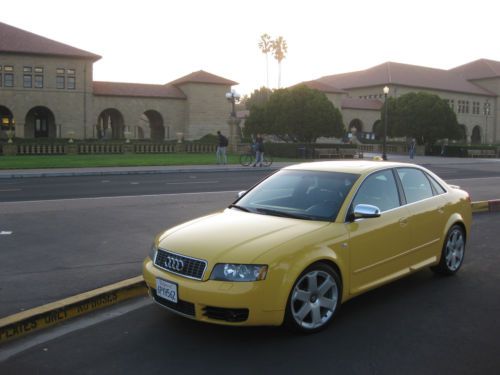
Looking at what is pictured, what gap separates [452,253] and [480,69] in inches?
3724

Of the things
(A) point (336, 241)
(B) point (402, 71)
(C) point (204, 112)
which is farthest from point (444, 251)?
(B) point (402, 71)

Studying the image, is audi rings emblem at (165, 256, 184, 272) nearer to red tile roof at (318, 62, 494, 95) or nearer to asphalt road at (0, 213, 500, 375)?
asphalt road at (0, 213, 500, 375)

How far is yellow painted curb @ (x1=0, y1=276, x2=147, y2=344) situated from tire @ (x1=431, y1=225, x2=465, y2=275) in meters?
3.50

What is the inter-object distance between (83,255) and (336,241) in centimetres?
378

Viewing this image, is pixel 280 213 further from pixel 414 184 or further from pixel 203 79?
pixel 203 79

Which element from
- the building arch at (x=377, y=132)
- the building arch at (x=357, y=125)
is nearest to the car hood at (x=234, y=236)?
the building arch at (x=377, y=132)

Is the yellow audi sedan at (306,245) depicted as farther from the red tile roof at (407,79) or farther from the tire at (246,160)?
the red tile roof at (407,79)

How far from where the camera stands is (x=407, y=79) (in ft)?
260

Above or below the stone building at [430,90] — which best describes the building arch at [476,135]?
below

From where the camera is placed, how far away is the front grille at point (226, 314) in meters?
4.28

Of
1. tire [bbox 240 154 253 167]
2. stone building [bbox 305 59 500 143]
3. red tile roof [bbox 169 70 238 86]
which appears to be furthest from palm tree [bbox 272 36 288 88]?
tire [bbox 240 154 253 167]

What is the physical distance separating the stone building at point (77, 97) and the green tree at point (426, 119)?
19.8 m

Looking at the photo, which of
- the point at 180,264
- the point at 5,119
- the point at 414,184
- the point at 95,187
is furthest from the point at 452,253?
the point at 5,119

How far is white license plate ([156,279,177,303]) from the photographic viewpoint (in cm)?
448
